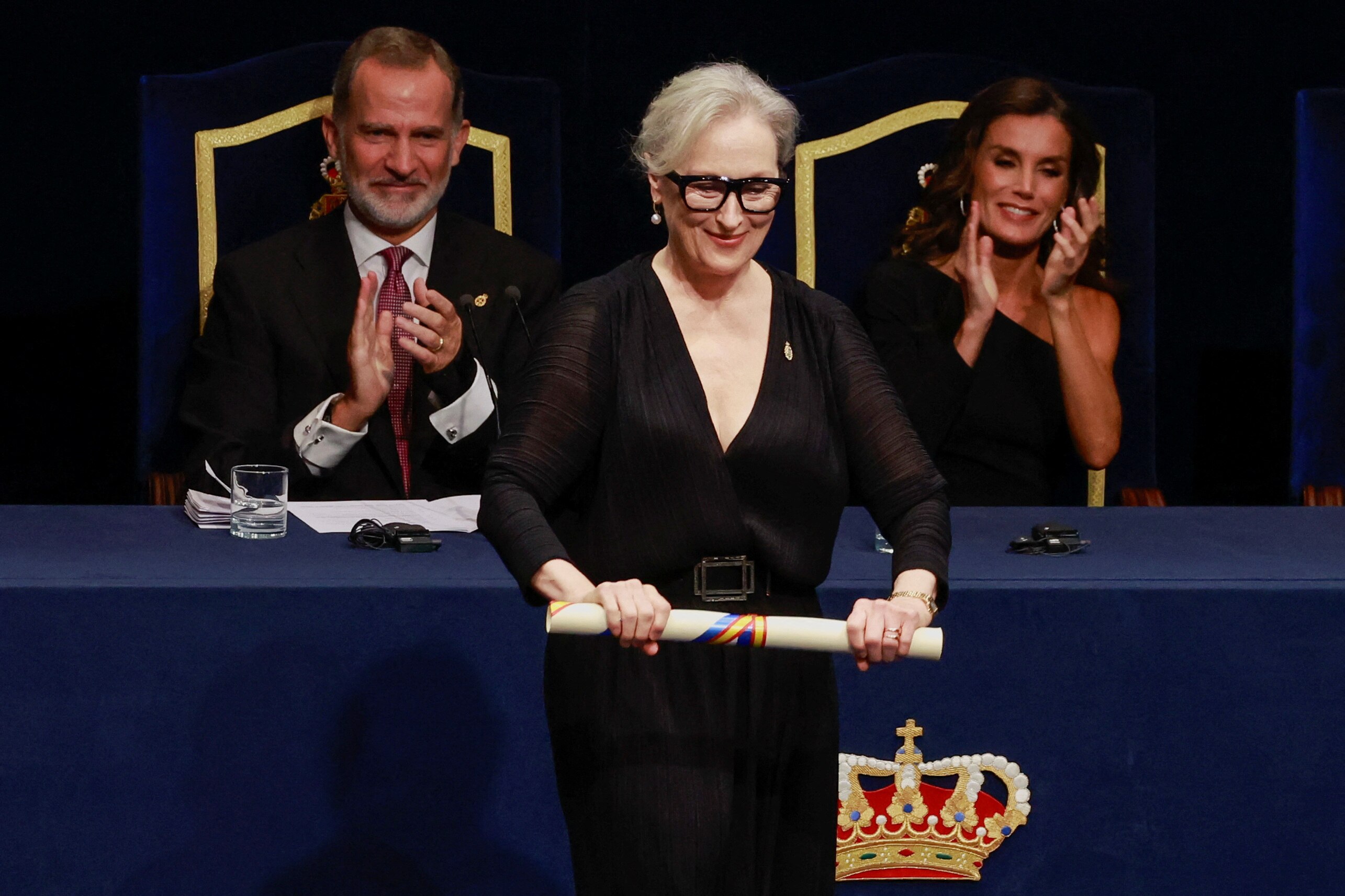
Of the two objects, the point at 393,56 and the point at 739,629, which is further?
the point at 393,56

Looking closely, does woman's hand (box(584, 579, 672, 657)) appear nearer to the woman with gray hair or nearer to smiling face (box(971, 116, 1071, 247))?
the woman with gray hair

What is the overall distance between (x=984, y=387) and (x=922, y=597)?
1.48 m

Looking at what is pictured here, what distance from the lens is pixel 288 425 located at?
277 cm

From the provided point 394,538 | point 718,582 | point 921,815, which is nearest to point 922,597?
point 718,582

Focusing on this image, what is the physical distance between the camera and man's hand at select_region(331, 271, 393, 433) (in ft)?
8.60

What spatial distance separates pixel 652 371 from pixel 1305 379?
6.03 ft

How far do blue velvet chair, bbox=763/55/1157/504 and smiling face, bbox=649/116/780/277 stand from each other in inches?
58.2

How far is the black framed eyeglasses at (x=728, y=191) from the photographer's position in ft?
5.20

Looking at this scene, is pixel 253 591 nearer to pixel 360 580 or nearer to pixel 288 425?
pixel 360 580

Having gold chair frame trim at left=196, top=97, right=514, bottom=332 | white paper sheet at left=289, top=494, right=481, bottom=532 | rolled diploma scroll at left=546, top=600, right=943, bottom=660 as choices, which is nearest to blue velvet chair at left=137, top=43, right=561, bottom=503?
gold chair frame trim at left=196, top=97, right=514, bottom=332

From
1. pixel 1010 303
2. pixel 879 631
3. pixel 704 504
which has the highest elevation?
pixel 1010 303

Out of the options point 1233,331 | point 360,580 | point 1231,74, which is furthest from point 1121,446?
point 360,580

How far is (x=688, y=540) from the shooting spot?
1.62 metres

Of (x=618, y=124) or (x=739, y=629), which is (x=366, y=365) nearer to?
(x=618, y=124)
